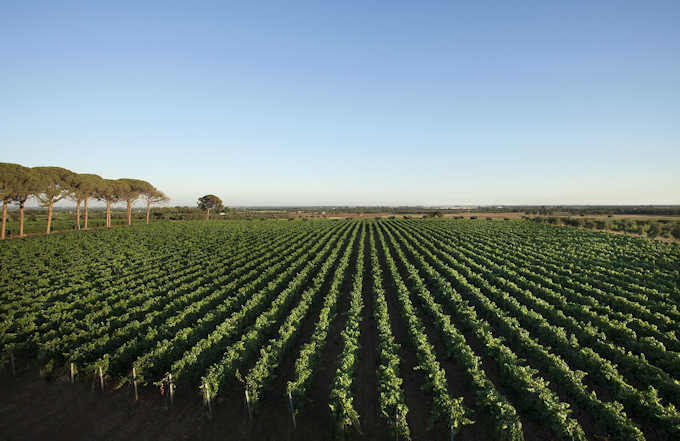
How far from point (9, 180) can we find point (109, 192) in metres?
23.0

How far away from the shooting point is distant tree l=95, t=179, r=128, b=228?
55.8 m

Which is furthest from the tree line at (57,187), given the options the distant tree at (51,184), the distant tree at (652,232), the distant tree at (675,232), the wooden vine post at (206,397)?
the distant tree at (675,232)

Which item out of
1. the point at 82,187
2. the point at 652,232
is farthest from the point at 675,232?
the point at 82,187

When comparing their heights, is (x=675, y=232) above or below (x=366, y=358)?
above

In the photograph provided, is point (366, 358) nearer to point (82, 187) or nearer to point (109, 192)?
point (82, 187)

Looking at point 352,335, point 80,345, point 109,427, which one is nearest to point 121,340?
point 80,345

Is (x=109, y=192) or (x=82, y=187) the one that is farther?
(x=109, y=192)

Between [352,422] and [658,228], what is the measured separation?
308 ft

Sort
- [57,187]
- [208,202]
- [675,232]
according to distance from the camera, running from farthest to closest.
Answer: [208,202] → [675,232] → [57,187]

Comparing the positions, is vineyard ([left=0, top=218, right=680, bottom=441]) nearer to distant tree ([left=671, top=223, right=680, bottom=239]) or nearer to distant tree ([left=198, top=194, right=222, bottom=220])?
distant tree ([left=671, top=223, right=680, bottom=239])

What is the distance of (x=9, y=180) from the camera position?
117ft

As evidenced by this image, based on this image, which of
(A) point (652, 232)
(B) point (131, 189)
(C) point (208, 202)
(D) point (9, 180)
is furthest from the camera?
(C) point (208, 202)

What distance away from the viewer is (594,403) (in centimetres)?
698

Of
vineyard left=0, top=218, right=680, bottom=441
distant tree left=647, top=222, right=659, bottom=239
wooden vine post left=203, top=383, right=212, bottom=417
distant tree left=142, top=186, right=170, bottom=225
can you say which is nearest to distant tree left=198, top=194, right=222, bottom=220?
distant tree left=142, top=186, right=170, bottom=225
